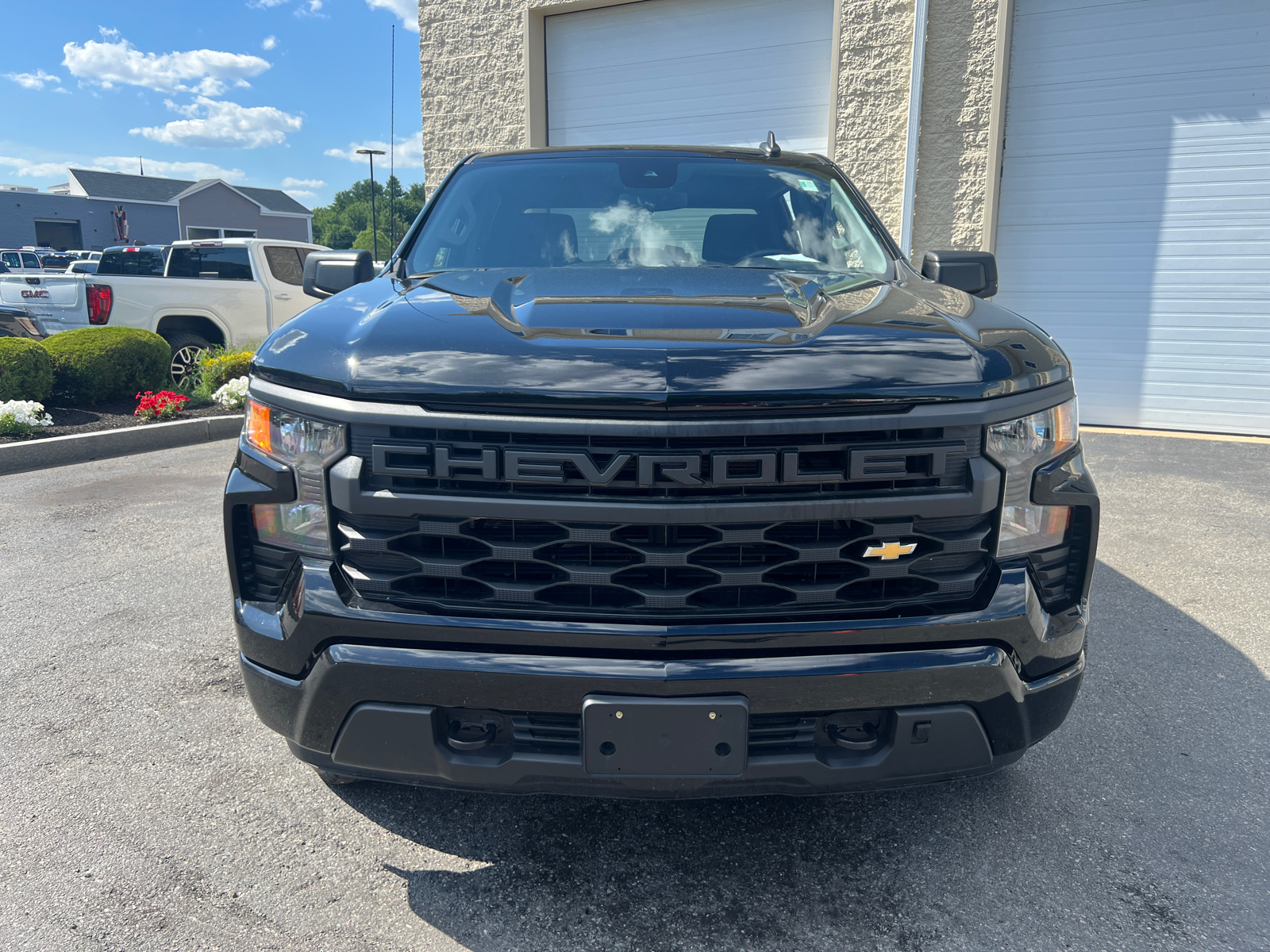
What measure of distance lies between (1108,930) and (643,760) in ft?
3.78

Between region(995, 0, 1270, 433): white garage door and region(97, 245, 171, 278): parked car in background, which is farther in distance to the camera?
region(97, 245, 171, 278): parked car in background

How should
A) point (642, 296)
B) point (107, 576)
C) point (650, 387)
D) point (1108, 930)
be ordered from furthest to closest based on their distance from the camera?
point (107, 576), point (642, 296), point (1108, 930), point (650, 387)

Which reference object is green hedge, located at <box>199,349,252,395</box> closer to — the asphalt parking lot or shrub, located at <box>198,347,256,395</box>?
shrub, located at <box>198,347,256,395</box>

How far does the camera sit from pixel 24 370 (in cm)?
752

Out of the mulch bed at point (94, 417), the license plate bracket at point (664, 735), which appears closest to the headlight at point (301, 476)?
the license plate bracket at point (664, 735)

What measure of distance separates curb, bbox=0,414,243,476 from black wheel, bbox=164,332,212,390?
5.88 feet

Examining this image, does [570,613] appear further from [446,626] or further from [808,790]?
Result: [808,790]

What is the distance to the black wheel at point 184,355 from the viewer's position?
9.52 meters

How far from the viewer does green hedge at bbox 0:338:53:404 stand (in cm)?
742

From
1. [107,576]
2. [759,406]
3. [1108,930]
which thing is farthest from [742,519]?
[107,576]

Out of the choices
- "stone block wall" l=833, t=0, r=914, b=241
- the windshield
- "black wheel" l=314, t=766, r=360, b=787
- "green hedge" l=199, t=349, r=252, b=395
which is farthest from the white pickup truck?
"black wheel" l=314, t=766, r=360, b=787

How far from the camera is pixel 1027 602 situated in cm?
172

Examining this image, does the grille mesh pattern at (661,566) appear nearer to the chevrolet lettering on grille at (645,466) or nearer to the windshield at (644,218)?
the chevrolet lettering on grille at (645,466)

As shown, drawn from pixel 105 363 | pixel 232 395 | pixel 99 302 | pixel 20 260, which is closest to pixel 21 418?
pixel 105 363
